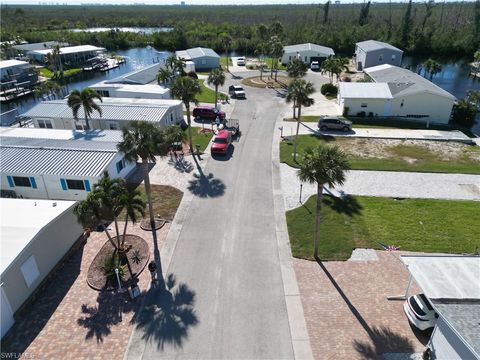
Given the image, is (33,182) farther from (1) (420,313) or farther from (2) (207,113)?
(1) (420,313)

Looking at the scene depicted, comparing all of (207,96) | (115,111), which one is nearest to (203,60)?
(207,96)

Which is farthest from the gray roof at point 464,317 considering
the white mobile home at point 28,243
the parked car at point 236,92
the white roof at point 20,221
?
the parked car at point 236,92

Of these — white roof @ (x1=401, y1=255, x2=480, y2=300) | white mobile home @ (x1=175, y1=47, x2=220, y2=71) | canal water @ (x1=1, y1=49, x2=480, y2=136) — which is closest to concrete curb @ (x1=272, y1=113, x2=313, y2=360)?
white roof @ (x1=401, y1=255, x2=480, y2=300)

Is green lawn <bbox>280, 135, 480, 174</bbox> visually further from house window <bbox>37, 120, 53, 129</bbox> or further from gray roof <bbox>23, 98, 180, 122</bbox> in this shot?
house window <bbox>37, 120, 53, 129</bbox>

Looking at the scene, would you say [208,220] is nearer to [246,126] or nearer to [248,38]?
[246,126]

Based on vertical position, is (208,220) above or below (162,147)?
below

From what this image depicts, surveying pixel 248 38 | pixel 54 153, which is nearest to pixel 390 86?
pixel 54 153

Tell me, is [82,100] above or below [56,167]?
above
